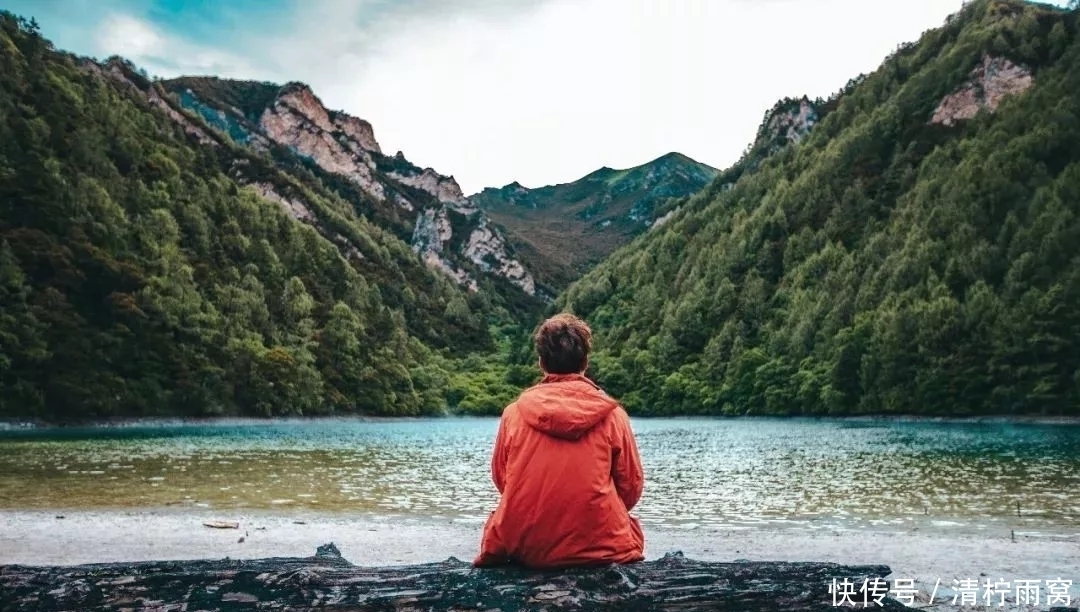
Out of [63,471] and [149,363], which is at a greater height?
[149,363]

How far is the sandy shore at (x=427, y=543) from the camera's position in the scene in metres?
15.7

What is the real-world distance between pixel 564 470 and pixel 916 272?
138 meters

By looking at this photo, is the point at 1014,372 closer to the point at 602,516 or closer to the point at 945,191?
the point at 945,191

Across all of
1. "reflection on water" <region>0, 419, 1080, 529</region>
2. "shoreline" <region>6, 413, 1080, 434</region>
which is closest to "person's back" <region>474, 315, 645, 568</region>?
"reflection on water" <region>0, 419, 1080, 529</region>

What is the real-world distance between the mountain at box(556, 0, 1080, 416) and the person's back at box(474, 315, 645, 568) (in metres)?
99.5

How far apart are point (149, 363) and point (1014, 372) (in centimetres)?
9942

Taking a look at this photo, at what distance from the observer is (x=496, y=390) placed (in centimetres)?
18138

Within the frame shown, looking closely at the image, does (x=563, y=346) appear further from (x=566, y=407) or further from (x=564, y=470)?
(x=564, y=470)

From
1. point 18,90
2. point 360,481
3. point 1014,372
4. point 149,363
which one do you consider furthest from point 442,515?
point 18,90

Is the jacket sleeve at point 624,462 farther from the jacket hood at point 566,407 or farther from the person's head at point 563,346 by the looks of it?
the person's head at point 563,346

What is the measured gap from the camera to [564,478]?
6.82 meters

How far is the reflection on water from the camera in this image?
25.9m

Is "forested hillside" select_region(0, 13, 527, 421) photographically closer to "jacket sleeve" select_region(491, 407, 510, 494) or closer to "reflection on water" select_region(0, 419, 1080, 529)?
"reflection on water" select_region(0, 419, 1080, 529)

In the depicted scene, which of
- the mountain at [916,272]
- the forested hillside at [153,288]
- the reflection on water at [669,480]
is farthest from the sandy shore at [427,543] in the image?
the mountain at [916,272]
